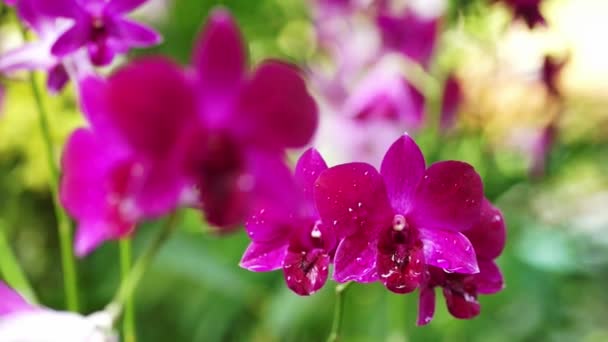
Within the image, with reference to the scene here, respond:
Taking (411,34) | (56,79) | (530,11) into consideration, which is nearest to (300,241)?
(56,79)

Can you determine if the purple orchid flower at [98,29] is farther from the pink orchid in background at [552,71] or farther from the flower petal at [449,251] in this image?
the pink orchid in background at [552,71]

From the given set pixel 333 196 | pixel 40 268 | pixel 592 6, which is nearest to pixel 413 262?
pixel 333 196

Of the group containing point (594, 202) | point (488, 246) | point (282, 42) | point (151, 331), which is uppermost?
point (488, 246)

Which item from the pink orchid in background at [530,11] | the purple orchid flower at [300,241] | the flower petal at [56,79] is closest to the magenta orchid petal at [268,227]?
the purple orchid flower at [300,241]

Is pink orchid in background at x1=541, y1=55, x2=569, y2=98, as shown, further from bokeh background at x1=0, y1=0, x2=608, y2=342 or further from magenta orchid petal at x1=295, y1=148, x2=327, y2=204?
magenta orchid petal at x1=295, y1=148, x2=327, y2=204

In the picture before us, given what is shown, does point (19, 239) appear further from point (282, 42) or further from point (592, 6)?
point (592, 6)

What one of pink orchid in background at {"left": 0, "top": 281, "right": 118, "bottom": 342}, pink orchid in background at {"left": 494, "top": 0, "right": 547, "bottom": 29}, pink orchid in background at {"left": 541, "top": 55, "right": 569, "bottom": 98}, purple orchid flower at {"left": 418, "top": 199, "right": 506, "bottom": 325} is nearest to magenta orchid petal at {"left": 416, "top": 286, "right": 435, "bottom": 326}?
purple orchid flower at {"left": 418, "top": 199, "right": 506, "bottom": 325}

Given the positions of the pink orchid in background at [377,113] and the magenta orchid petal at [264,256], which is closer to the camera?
the magenta orchid petal at [264,256]
